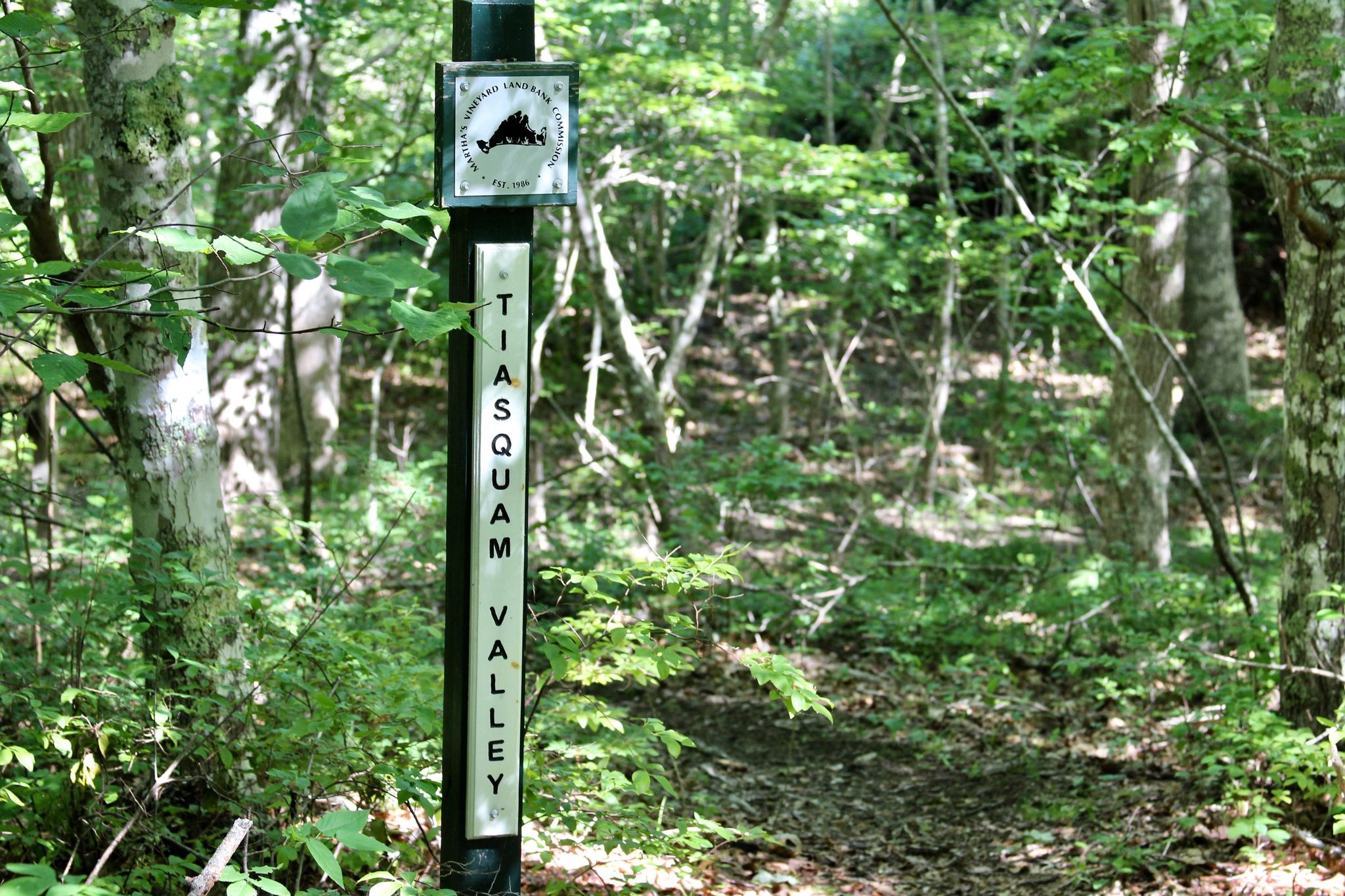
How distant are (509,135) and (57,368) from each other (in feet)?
3.45

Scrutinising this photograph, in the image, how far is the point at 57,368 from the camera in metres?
2.01

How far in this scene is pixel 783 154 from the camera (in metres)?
8.17

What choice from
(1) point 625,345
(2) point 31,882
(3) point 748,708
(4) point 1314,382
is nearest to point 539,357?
(1) point 625,345

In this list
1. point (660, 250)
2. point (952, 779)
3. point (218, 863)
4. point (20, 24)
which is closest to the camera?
point (218, 863)

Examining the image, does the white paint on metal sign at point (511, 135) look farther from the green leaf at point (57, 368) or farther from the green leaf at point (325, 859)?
the green leaf at point (325, 859)

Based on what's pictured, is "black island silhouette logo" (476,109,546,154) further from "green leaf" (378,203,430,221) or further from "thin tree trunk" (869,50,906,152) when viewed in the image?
"thin tree trunk" (869,50,906,152)

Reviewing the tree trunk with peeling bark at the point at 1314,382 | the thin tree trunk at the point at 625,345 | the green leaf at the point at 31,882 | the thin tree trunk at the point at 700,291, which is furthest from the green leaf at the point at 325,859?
the thin tree trunk at the point at 700,291

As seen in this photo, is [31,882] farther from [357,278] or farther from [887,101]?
[887,101]

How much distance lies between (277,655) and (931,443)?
26.4 ft

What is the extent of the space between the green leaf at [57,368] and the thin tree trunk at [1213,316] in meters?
13.7

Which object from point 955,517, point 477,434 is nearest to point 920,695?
point 955,517

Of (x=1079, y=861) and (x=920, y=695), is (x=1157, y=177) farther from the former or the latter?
(x=1079, y=861)

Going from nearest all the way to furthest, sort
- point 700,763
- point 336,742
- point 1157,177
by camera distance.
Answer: point 336,742
point 700,763
point 1157,177

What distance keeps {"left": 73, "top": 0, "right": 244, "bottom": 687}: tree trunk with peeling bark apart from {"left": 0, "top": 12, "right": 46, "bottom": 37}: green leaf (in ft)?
3.00
